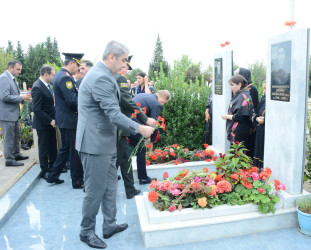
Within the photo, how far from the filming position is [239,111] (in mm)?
4238

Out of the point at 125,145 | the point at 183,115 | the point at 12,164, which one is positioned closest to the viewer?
the point at 125,145

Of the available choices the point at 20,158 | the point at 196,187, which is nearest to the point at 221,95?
the point at 196,187

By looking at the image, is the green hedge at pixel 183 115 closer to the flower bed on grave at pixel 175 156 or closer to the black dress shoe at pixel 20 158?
the flower bed on grave at pixel 175 156

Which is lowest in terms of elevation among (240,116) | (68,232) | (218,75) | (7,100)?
(68,232)

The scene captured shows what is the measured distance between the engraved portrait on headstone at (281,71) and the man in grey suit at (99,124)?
1.66m

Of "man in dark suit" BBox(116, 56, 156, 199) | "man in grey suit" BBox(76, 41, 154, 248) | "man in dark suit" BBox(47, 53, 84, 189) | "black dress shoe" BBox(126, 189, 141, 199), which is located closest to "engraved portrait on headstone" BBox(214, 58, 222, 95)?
"man in dark suit" BBox(116, 56, 156, 199)

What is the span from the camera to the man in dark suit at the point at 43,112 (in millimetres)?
4809

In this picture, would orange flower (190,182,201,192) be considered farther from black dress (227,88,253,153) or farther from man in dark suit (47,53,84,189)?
man in dark suit (47,53,84,189)

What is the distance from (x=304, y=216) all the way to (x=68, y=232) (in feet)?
8.52

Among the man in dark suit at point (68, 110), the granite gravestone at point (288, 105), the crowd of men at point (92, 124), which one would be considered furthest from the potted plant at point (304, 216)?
the man in dark suit at point (68, 110)

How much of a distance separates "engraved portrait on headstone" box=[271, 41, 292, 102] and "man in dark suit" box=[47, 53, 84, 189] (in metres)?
2.83

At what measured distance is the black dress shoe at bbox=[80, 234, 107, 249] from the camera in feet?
9.50

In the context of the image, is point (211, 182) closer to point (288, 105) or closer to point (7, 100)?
point (288, 105)

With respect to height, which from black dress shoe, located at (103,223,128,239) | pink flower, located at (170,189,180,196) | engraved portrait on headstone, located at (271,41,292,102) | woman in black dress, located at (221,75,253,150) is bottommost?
black dress shoe, located at (103,223,128,239)
